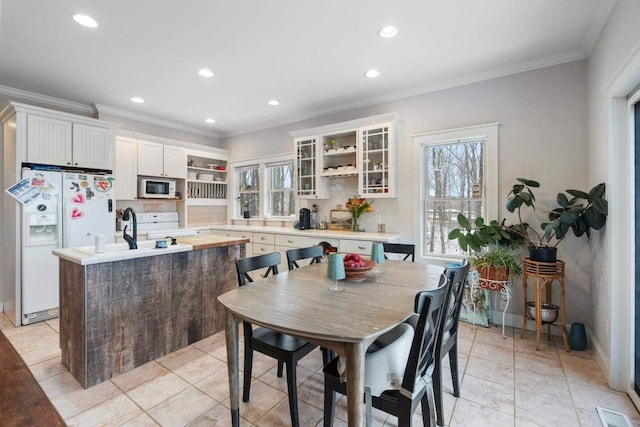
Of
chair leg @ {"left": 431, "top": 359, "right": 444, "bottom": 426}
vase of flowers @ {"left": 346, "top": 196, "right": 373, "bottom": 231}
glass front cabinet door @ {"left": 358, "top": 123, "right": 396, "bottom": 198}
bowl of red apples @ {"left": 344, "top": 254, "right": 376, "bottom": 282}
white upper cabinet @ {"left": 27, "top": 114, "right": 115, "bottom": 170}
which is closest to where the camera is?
chair leg @ {"left": 431, "top": 359, "right": 444, "bottom": 426}

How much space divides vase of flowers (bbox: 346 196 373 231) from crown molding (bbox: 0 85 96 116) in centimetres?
408

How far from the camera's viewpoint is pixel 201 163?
588 cm

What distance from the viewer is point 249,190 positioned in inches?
231

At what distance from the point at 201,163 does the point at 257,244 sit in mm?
2257

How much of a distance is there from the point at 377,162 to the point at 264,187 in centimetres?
241

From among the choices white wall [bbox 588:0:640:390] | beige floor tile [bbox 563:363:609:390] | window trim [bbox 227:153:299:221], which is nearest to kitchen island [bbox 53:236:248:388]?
window trim [bbox 227:153:299:221]

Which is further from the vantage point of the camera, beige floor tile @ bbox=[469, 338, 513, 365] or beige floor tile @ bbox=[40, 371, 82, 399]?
beige floor tile @ bbox=[469, 338, 513, 365]

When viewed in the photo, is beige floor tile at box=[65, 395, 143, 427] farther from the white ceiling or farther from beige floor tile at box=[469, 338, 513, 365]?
the white ceiling

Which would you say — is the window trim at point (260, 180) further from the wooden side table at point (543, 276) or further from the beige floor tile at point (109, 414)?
the beige floor tile at point (109, 414)

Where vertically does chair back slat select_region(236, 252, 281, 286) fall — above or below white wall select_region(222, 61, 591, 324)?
below

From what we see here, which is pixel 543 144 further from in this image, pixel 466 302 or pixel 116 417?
pixel 116 417

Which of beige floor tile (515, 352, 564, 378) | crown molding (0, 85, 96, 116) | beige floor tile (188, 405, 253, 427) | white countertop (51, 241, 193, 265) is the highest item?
crown molding (0, 85, 96, 116)

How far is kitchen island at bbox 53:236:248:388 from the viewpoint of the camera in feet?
7.30

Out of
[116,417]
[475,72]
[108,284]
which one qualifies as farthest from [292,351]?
[475,72]
